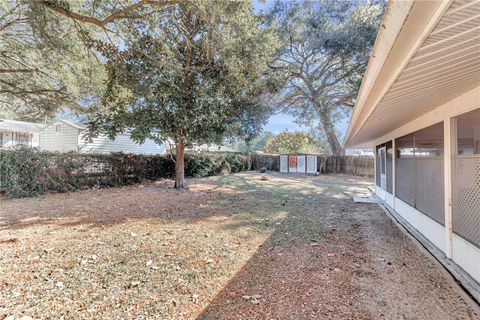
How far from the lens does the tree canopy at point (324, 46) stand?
1133 cm

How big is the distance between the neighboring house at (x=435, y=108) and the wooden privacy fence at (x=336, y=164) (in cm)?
1159

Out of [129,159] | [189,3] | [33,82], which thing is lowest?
[129,159]

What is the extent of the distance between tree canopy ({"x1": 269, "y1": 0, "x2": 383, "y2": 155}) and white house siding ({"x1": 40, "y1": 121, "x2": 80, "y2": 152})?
1290 cm

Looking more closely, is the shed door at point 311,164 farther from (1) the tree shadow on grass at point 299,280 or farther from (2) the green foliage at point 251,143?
(1) the tree shadow on grass at point 299,280

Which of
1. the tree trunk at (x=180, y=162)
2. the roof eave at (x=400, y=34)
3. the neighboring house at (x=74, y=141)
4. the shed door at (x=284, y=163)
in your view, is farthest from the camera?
the shed door at (x=284, y=163)

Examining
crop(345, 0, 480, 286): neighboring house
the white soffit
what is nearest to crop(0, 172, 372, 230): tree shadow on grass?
crop(345, 0, 480, 286): neighboring house

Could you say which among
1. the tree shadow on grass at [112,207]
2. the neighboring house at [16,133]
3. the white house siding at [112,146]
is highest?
the neighboring house at [16,133]

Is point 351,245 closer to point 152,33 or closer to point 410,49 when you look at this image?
point 410,49

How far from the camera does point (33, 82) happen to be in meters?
7.62

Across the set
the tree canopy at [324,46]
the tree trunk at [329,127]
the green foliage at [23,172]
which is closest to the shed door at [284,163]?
the tree trunk at [329,127]


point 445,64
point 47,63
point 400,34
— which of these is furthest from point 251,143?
point 400,34

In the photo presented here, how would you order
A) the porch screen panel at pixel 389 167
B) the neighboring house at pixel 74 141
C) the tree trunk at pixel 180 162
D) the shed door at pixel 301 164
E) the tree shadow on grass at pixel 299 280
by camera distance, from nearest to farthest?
the tree shadow on grass at pixel 299 280 → the porch screen panel at pixel 389 167 → the tree trunk at pixel 180 162 → the neighboring house at pixel 74 141 → the shed door at pixel 301 164

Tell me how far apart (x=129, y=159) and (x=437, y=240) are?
9.68 metres

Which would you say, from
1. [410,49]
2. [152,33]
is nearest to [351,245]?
[410,49]
